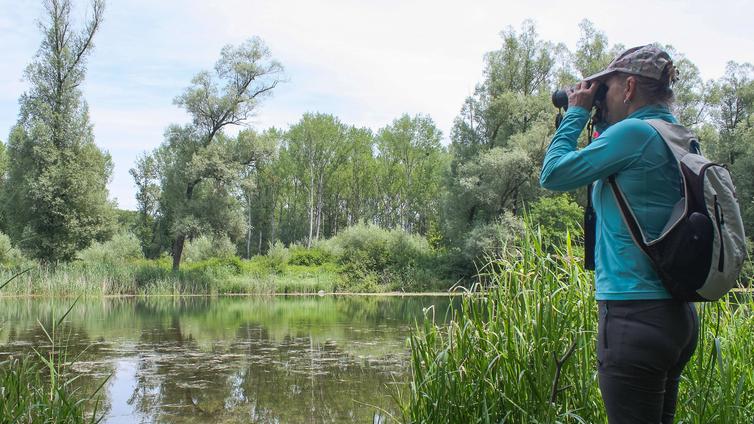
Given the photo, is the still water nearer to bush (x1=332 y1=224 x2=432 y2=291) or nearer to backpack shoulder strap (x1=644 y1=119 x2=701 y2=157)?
backpack shoulder strap (x1=644 y1=119 x2=701 y2=157)

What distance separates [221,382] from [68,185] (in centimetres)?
1632

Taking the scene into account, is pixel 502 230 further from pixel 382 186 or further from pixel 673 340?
pixel 382 186

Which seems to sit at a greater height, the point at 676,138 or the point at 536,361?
the point at 676,138

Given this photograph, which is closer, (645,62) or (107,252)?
(645,62)

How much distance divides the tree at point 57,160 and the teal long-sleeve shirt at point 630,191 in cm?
2047

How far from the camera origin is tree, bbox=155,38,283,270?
22125 millimetres

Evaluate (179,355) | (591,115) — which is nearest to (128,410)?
(179,355)

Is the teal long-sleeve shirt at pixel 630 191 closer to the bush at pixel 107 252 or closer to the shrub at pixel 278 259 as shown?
the bush at pixel 107 252

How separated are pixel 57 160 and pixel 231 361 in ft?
51.4

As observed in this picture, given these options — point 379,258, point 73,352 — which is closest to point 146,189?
point 379,258

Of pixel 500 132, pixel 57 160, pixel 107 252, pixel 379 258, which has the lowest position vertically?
pixel 379 258

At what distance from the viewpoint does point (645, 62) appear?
1.69 meters

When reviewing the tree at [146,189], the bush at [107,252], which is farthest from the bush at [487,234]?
the tree at [146,189]

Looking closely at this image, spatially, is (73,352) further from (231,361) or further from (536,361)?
(536,361)
